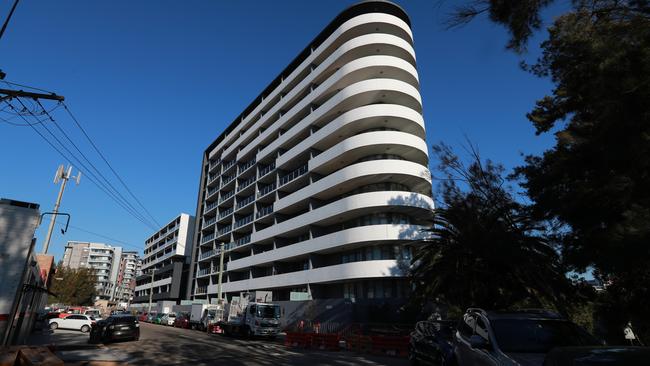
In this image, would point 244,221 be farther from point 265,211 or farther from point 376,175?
point 376,175

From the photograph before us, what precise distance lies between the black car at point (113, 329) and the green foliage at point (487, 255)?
16.6 metres

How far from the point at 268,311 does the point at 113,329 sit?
412 inches

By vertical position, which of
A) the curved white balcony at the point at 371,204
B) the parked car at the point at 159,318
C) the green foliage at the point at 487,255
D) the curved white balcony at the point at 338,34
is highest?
the curved white balcony at the point at 338,34

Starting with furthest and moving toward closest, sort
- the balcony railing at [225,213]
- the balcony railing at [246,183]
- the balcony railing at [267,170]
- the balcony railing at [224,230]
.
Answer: the balcony railing at [225,213], the balcony railing at [224,230], the balcony railing at [246,183], the balcony railing at [267,170]

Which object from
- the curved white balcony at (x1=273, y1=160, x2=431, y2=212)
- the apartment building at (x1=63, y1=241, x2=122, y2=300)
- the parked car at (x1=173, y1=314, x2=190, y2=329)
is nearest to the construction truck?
the curved white balcony at (x1=273, y1=160, x2=431, y2=212)

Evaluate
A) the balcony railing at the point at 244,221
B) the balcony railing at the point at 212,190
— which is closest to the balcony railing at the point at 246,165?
the balcony railing at the point at 244,221

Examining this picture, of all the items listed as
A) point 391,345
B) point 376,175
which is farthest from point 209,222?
point 391,345

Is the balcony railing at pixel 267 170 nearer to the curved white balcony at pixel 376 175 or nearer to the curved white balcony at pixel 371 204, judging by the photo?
the curved white balcony at pixel 376 175

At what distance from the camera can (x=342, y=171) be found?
1409 inches

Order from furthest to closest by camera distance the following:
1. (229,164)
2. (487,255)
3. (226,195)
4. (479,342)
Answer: (229,164) < (226,195) < (487,255) < (479,342)

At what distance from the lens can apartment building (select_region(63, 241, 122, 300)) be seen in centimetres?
14150

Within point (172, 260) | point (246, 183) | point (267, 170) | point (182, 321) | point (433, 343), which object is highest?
point (246, 183)

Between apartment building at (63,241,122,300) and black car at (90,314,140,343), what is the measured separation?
14022 cm

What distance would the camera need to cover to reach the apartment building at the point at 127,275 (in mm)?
159500
